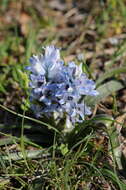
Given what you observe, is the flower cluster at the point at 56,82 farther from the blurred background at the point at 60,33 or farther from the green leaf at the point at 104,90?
the blurred background at the point at 60,33

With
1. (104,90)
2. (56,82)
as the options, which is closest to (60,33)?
(104,90)

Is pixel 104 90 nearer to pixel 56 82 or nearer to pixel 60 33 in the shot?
pixel 56 82

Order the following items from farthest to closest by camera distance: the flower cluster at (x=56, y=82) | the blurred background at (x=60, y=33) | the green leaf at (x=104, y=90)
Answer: the blurred background at (x=60, y=33), the green leaf at (x=104, y=90), the flower cluster at (x=56, y=82)

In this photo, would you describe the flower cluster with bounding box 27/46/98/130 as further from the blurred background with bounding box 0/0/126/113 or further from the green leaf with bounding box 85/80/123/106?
the blurred background with bounding box 0/0/126/113

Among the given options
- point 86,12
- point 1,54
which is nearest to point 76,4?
point 86,12

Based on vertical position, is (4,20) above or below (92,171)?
above

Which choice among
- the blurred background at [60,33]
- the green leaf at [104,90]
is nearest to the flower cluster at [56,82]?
the green leaf at [104,90]

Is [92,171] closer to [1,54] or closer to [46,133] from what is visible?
[46,133]
